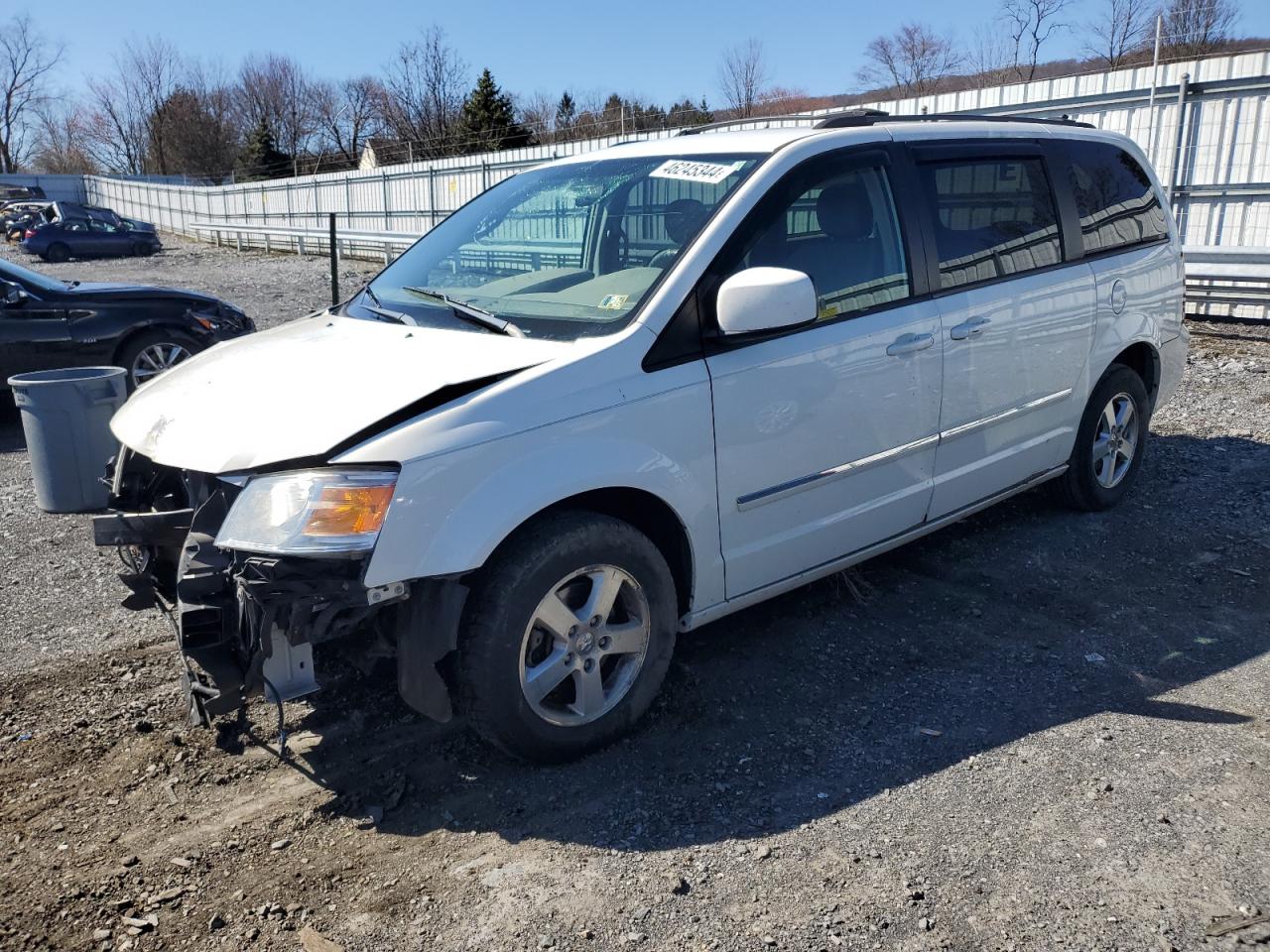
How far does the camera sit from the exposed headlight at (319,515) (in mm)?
2855

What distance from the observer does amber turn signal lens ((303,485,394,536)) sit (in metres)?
2.86

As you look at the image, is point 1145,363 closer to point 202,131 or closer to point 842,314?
point 842,314

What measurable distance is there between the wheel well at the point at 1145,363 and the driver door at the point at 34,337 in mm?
8161

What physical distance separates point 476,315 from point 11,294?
6.94 metres

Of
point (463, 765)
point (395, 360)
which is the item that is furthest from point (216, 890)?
point (395, 360)

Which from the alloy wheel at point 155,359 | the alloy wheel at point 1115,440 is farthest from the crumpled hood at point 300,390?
the alloy wheel at point 155,359

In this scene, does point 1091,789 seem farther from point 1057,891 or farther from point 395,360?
point 395,360

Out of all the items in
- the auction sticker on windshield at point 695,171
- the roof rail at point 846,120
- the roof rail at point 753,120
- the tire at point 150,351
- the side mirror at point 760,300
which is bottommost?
the tire at point 150,351

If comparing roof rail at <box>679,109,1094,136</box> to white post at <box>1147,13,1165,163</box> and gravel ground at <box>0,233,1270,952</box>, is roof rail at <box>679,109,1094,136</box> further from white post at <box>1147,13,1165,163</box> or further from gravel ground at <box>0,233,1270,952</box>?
white post at <box>1147,13,1165,163</box>

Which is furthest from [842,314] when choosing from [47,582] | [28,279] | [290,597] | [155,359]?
[28,279]

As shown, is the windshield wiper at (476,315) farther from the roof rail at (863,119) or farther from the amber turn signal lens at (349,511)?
the roof rail at (863,119)

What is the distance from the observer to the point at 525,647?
3.21 metres

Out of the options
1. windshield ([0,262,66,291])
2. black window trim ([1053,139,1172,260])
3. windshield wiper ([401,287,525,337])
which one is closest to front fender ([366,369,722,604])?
windshield wiper ([401,287,525,337])

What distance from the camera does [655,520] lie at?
3.56 m
